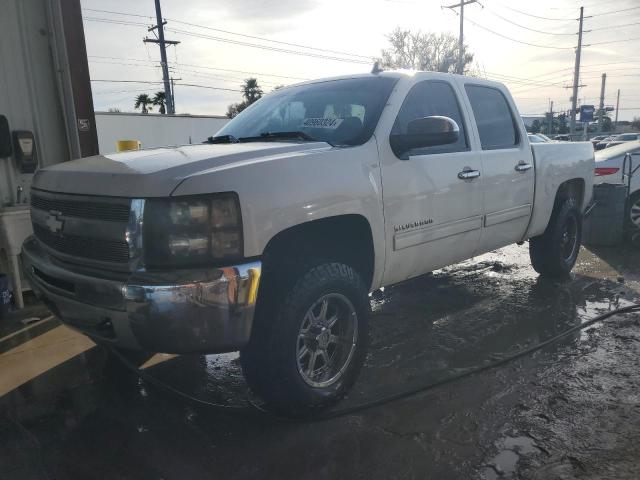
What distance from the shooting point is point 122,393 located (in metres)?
3.35

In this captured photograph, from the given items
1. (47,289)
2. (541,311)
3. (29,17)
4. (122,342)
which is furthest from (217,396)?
(29,17)

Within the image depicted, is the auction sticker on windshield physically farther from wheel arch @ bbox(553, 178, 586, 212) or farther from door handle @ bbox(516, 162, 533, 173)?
wheel arch @ bbox(553, 178, 586, 212)

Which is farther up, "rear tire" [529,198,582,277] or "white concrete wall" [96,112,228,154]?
"white concrete wall" [96,112,228,154]

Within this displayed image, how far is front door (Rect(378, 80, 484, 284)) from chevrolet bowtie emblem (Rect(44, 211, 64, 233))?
1.85 metres

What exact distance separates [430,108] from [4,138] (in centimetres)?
401

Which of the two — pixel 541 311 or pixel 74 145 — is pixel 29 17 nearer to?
pixel 74 145

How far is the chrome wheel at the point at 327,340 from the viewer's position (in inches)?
115

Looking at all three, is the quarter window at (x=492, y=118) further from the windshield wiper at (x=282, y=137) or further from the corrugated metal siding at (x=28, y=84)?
the corrugated metal siding at (x=28, y=84)

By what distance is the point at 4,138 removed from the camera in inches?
197

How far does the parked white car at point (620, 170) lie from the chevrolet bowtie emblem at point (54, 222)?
25.1 ft

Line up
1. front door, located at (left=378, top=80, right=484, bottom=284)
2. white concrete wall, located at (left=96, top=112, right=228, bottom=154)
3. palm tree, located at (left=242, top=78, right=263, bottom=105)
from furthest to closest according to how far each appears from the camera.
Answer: palm tree, located at (left=242, top=78, right=263, bottom=105), white concrete wall, located at (left=96, top=112, right=228, bottom=154), front door, located at (left=378, top=80, right=484, bottom=284)

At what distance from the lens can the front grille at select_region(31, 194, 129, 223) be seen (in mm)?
2478

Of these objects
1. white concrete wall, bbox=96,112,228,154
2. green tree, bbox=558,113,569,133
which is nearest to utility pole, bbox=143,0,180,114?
white concrete wall, bbox=96,112,228,154

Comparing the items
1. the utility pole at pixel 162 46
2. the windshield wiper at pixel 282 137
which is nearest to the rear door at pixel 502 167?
the windshield wiper at pixel 282 137
